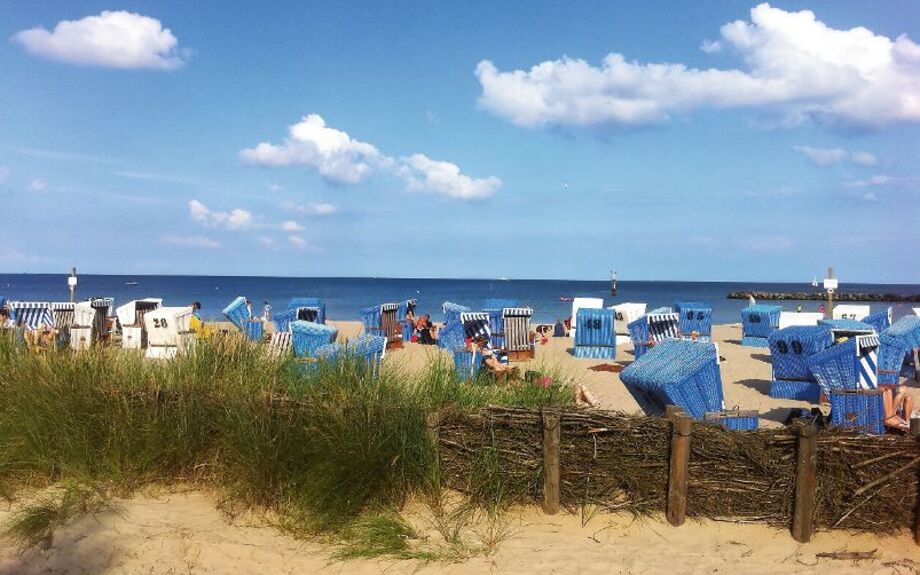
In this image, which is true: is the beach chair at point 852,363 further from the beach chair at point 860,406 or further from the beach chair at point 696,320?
the beach chair at point 696,320

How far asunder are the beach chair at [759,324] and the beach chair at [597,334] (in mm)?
5980

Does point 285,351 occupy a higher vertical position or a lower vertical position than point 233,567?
higher

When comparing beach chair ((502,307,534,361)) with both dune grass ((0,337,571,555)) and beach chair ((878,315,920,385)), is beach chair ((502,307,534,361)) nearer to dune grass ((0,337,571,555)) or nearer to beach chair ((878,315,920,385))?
beach chair ((878,315,920,385))

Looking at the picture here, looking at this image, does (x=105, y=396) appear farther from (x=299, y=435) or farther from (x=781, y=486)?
(x=781, y=486)

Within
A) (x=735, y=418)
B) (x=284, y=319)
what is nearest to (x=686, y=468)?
(x=735, y=418)

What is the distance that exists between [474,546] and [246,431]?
6.80 feet

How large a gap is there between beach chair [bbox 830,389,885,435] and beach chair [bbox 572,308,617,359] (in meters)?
10.1

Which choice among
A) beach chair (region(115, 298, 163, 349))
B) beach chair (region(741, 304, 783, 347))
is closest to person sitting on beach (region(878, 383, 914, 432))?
beach chair (region(115, 298, 163, 349))

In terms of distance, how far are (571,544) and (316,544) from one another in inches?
76.8

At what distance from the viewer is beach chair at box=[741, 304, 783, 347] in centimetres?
2159

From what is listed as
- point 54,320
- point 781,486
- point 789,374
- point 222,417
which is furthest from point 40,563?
point 54,320

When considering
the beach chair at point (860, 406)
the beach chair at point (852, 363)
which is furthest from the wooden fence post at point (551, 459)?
the beach chair at point (852, 363)

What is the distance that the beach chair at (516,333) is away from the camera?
1683cm

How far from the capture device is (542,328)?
994 inches
